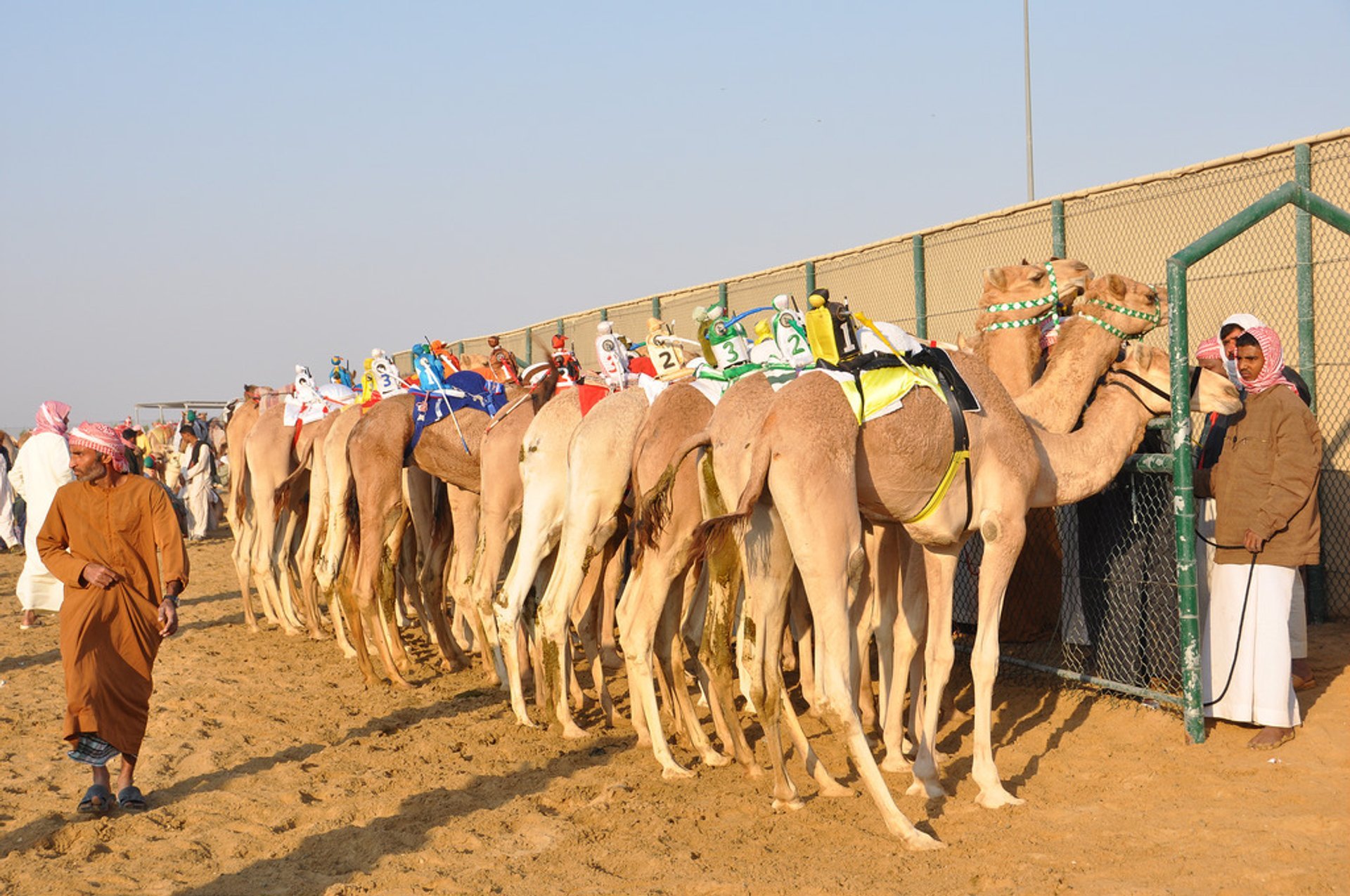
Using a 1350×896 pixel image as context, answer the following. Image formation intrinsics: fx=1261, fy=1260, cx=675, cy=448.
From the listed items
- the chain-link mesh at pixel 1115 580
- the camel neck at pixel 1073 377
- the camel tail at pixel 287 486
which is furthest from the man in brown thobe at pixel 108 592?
the camel tail at pixel 287 486

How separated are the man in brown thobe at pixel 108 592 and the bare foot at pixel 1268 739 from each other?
229 inches

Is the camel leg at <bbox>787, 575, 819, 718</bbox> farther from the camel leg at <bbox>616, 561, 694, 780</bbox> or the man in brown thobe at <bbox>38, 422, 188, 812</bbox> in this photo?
the man in brown thobe at <bbox>38, 422, 188, 812</bbox>

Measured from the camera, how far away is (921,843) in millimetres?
5645

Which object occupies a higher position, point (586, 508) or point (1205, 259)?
point (1205, 259)

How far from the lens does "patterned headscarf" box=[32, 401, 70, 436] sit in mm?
12273

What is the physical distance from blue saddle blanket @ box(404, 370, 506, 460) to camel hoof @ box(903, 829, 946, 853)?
576cm

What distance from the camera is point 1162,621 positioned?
7.25m

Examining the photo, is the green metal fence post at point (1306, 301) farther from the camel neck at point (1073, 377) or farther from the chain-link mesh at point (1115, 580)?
the camel neck at point (1073, 377)

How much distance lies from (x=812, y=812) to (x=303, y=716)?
454 cm

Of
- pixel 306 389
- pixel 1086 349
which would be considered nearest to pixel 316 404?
pixel 306 389

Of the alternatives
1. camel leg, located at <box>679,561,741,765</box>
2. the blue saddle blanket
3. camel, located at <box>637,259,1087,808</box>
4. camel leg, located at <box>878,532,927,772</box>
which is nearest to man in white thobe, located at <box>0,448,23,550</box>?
the blue saddle blanket

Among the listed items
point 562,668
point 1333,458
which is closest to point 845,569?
point 562,668

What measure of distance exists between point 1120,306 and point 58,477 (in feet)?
33.0

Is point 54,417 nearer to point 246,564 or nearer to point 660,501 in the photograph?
point 246,564
